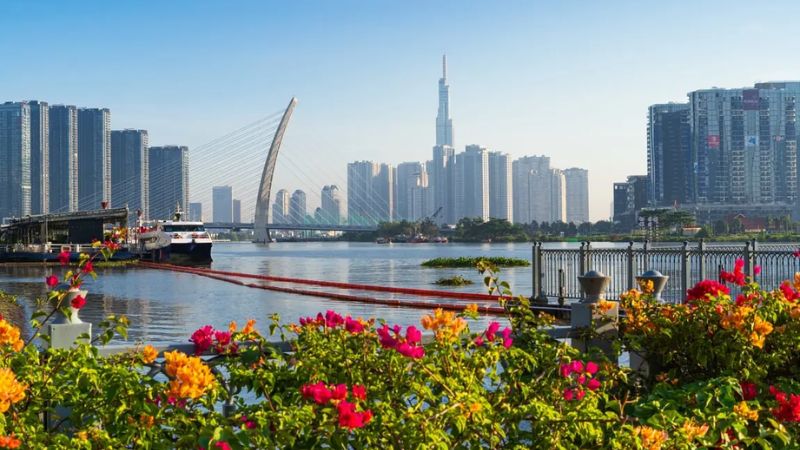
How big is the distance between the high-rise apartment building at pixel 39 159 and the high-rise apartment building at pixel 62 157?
239 cm

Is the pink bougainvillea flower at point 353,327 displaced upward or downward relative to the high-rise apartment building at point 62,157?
downward

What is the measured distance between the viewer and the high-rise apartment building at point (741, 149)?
561 ft

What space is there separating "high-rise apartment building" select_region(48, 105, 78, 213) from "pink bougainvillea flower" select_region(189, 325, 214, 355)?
183232mm

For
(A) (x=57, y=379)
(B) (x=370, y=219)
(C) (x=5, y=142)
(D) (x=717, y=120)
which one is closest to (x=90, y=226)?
(B) (x=370, y=219)

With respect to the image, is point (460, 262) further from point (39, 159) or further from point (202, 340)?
point (39, 159)

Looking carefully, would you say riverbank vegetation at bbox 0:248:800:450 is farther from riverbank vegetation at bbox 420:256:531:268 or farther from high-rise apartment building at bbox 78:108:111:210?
high-rise apartment building at bbox 78:108:111:210

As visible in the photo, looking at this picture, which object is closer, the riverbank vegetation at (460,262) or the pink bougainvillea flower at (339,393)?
the pink bougainvillea flower at (339,393)

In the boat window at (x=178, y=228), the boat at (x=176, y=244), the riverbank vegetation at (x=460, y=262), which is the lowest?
the riverbank vegetation at (x=460, y=262)

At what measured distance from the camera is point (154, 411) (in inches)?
123

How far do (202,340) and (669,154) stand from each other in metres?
186

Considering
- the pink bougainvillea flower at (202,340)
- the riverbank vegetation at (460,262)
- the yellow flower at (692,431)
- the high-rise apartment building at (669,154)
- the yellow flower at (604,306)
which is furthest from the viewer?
the high-rise apartment building at (669,154)

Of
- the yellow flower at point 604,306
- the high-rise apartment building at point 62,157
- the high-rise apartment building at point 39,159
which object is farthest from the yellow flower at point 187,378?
the high-rise apartment building at point 62,157

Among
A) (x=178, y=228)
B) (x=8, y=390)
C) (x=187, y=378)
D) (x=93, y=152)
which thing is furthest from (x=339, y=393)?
(x=93, y=152)

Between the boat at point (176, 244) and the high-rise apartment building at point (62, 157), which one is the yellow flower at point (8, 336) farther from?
the high-rise apartment building at point (62, 157)
